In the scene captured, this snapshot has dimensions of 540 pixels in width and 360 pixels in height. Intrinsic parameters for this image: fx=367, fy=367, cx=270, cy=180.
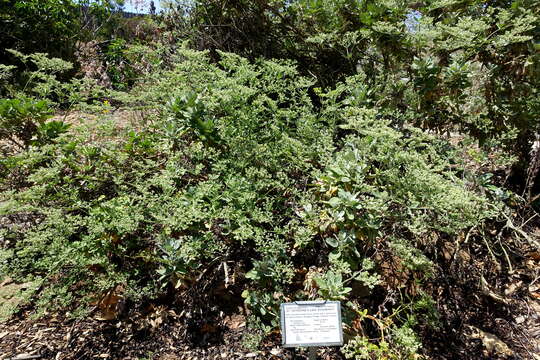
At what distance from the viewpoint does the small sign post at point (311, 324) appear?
5.22 ft

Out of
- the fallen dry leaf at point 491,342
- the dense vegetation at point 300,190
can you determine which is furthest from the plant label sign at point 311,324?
the fallen dry leaf at point 491,342

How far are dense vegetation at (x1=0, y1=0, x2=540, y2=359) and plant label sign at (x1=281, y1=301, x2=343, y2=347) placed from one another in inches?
4.5

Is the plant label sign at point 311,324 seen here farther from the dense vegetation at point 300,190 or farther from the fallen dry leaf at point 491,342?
the fallen dry leaf at point 491,342

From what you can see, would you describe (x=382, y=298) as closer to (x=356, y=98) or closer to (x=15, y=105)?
(x=356, y=98)

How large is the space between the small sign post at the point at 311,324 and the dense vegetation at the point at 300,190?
116mm

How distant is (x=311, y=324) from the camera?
1.61 meters

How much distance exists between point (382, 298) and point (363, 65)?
2053 millimetres

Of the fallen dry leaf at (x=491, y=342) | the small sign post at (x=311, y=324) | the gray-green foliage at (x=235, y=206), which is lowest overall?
the fallen dry leaf at (x=491, y=342)

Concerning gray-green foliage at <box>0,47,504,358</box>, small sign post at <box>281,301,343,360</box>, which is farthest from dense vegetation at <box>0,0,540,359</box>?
small sign post at <box>281,301,343,360</box>

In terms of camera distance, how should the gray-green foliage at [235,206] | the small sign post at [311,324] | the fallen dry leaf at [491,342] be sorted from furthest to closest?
the fallen dry leaf at [491,342]
the gray-green foliage at [235,206]
the small sign post at [311,324]

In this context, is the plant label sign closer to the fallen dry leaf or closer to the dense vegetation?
the dense vegetation

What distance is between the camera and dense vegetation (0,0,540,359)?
1.92 metres

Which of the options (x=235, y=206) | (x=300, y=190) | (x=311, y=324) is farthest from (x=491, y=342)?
(x=235, y=206)

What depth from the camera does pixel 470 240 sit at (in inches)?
104
